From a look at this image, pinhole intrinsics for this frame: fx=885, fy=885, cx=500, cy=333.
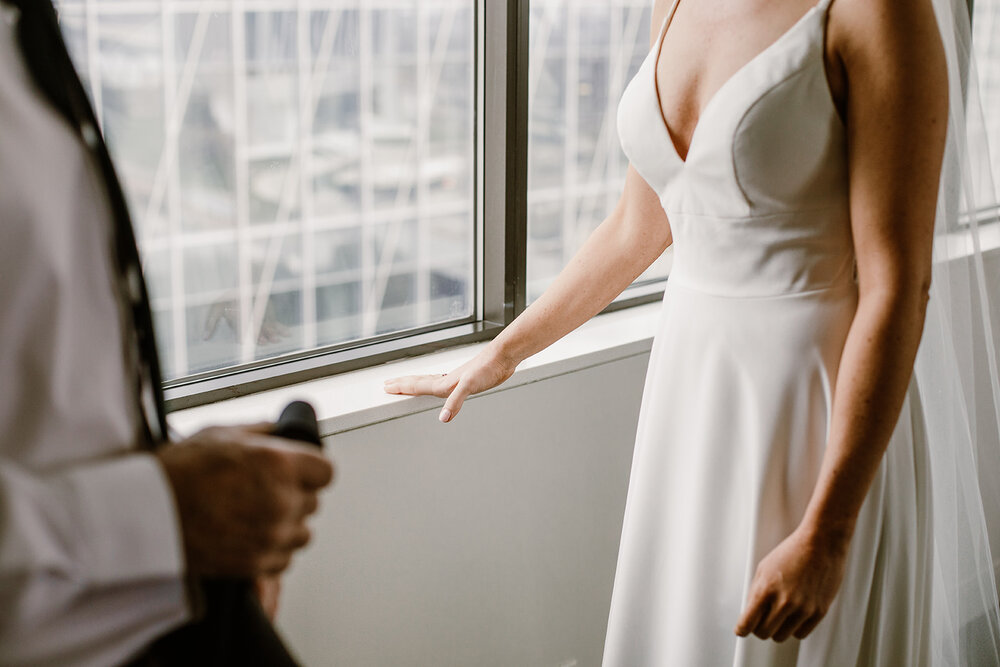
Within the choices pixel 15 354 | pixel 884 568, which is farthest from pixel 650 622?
pixel 15 354

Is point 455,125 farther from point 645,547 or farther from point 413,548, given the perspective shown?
point 645,547

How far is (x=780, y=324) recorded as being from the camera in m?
1.04

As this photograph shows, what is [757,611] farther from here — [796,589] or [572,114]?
[572,114]

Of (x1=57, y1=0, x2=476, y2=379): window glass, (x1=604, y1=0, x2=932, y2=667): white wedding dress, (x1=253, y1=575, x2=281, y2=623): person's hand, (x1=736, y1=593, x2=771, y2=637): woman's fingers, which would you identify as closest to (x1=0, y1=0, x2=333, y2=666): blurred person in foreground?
(x1=253, y1=575, x2=281, y2=623): person's hand

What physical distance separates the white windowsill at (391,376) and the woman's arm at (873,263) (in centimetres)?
67

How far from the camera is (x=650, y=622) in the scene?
1.21 meters

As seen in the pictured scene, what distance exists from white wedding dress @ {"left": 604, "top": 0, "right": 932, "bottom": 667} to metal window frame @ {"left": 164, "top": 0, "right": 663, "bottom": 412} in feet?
2.06

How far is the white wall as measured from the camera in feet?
4.64

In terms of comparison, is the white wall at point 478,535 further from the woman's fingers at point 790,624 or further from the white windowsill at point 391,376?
the woman's fingers at point 790,624

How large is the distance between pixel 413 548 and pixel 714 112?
90 centimetres

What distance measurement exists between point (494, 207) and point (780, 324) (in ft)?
2.88

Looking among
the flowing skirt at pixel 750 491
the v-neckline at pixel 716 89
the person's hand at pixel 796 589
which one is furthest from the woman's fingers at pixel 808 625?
the v-neckline at pixel 716 89

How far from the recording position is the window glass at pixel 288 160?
1.41 metres

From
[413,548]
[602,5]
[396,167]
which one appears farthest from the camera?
[602,5]
